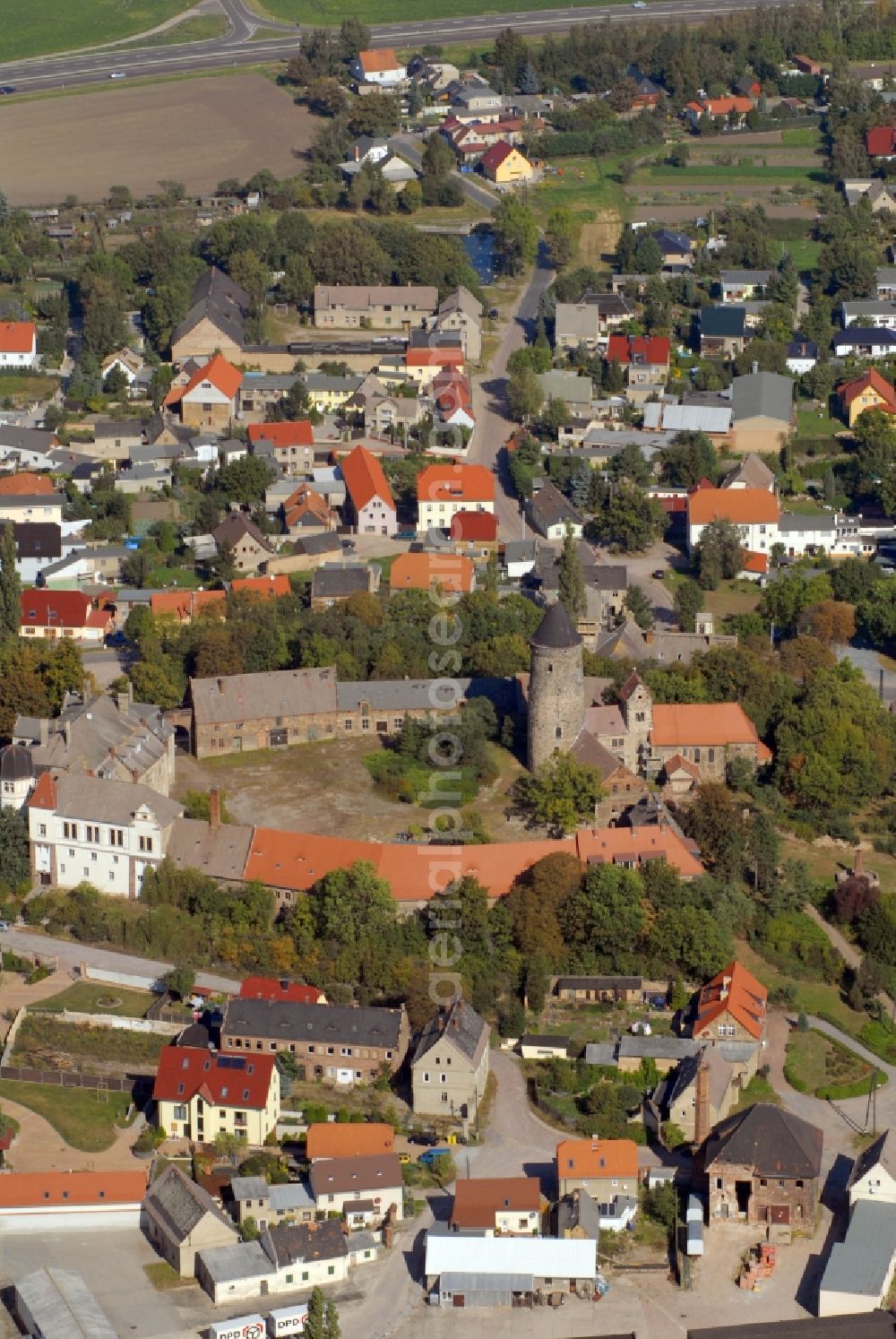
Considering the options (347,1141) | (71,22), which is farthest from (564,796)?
(71,22)

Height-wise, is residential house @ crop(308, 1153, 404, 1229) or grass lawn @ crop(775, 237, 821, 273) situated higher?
residential house @ crop(308, 1153, 404, 1229)

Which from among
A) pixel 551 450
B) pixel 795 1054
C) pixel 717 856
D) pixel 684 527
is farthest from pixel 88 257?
pixel 795 1054

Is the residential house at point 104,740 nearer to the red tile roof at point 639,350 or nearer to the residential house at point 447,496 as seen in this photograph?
the residential house at point 447,496

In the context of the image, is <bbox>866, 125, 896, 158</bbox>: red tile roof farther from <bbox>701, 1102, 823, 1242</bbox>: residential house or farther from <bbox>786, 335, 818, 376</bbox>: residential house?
<bbox>701, 1102, 823, 1242</bbox>: residential house


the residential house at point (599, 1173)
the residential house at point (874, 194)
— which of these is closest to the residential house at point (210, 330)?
the residential house at point (874, 194)

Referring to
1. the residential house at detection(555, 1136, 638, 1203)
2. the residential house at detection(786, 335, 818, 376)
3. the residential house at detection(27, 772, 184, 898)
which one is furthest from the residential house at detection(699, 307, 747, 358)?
the residential house at detection(555, 1136, 638, 1203)
